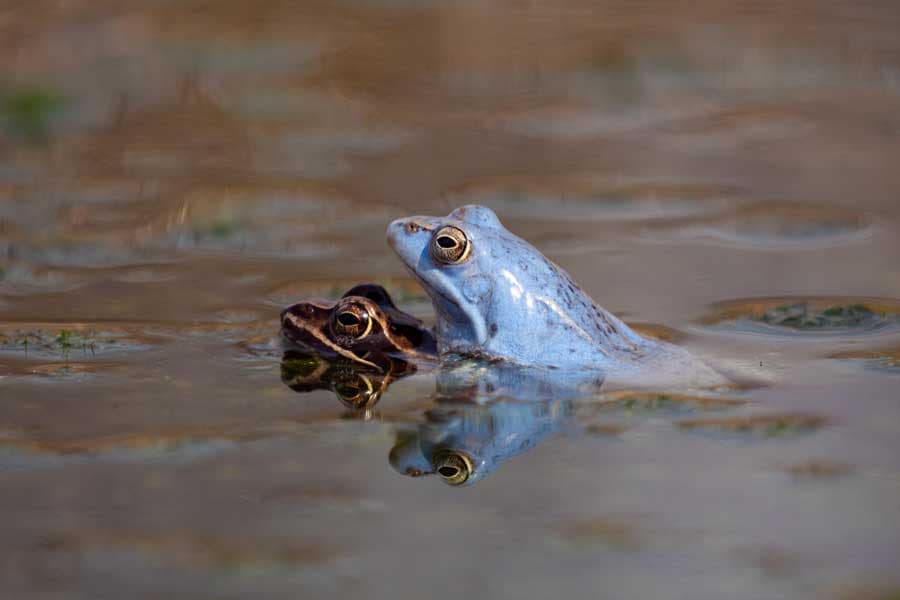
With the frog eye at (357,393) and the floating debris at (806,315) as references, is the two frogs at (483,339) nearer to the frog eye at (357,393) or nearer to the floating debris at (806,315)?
the frog eye at (357,393)

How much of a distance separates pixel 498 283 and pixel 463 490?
1.21m

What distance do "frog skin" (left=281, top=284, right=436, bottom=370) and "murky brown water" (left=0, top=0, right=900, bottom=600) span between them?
0.85 ft

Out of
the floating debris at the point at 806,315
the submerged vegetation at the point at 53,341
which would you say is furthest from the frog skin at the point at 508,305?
the submerged vegetation at the point at 53,341

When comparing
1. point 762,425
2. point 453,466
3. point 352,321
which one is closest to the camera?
point 453,466

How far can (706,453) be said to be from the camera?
16.5 ft

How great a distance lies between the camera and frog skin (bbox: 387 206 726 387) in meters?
5.70

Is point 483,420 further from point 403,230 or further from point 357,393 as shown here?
point 403,230

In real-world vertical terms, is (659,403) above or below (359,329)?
below

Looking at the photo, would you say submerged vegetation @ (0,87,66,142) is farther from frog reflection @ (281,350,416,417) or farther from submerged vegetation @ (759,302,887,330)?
submerged vegetation @ (759,302,887,330)

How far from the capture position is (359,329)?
19.5 feet

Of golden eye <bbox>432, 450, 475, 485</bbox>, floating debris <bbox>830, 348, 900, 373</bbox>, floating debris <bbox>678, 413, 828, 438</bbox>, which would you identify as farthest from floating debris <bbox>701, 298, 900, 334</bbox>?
golden eye <bbox>432, 450, 475, 485</bbox>

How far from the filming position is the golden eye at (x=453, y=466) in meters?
4.82

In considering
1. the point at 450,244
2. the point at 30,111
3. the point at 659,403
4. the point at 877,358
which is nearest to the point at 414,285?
the point at 450,244

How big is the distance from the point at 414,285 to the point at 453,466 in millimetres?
2499
